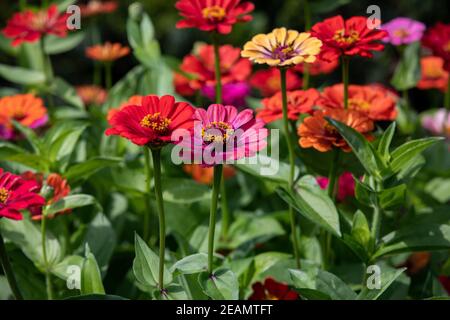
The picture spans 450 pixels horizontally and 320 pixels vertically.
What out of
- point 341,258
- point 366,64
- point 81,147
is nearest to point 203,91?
point 81,147

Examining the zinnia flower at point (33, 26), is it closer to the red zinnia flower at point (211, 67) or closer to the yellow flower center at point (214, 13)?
the red zinnia flower at point (211, 67)

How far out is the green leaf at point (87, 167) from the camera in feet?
4.15

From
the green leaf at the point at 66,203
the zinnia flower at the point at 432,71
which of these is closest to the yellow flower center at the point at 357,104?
the green leaf at the point at 66,203

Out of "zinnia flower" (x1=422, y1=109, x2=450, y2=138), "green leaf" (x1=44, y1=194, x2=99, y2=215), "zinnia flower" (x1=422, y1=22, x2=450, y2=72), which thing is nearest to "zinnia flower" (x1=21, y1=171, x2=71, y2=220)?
"green leaf" (x1=44, y1=194, x2=99, y2=215)

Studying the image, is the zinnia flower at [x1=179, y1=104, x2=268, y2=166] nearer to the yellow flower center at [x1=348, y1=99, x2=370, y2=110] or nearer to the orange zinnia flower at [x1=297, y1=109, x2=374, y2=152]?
the orange zinnia flower at [x1=297, y1=109, x2=374, y2=152]

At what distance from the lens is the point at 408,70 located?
1616mm

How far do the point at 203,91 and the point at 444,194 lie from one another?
1.90 ft

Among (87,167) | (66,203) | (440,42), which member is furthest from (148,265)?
(440,42)

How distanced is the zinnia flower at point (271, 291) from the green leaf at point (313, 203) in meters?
0.18

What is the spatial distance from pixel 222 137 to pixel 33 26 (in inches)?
30.5

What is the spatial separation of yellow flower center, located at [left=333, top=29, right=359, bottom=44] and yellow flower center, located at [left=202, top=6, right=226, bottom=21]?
0.70ft

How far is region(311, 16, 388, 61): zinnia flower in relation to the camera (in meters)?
1.09

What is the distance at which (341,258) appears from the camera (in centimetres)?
138

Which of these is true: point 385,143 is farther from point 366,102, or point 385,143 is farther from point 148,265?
point 148,265
